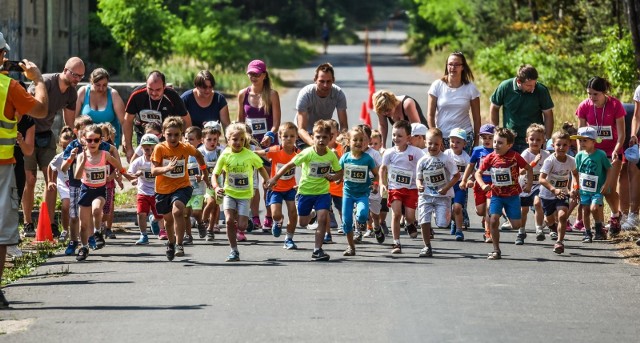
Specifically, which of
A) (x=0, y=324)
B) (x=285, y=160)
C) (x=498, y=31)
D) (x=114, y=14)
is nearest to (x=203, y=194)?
(x=285, y=160)

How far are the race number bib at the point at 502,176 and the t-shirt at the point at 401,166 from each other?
97 centimetres

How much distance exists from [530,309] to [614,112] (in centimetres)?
590

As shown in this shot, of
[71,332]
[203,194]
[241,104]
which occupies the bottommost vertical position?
[71,332]

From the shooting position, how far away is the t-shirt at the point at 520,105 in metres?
16.2

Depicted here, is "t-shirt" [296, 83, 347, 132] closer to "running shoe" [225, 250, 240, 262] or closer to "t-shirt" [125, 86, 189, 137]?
"t-shirt" [125, 86, 189, 137]

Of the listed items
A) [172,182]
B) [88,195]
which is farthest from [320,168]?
[88,195]

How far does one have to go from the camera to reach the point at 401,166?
14.9 m

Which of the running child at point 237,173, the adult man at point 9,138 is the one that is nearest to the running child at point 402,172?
the running child at point 237,173

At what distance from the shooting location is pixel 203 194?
15781 millimetres

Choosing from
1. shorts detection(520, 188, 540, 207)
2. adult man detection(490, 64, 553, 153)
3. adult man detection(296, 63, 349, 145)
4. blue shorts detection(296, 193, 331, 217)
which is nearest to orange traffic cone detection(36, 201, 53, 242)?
blue shorts detection(296, 193, 331, 217)

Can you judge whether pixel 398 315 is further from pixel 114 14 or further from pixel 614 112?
pixel 114 14

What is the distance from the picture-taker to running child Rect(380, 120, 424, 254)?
48.4 ft

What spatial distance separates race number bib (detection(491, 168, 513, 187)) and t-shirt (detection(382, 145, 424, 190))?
38.0 inches

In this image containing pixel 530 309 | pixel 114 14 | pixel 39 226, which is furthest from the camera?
pixel 114 14
